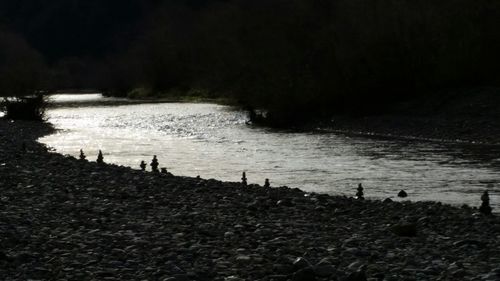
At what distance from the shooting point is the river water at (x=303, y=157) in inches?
1045

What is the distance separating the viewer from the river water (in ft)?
87.1

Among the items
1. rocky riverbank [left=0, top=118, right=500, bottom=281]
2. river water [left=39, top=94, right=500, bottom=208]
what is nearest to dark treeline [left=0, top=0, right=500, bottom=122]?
river water [left=39, top=94, right=500, bottom=208]

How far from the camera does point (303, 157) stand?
35938 millimetres

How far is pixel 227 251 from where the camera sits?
14.1 meters

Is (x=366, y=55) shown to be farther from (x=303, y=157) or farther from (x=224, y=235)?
(x=224, y=235)

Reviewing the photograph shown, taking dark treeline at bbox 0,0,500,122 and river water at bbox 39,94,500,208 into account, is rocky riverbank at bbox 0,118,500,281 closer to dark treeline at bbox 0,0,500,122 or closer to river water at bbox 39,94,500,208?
river water at bbox 39,94,500,208

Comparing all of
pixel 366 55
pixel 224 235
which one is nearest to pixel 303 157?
pixel 224 235

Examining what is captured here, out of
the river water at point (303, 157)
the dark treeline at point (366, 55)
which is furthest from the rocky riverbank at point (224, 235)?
the dark treeline at point (366, 55)

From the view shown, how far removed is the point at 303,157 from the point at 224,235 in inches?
806

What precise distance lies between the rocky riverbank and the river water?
4.72 m

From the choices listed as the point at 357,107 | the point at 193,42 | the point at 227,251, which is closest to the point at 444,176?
the point at 227,251

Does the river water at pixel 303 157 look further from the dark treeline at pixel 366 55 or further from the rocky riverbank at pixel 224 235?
the dark treeline at pixel 366 55

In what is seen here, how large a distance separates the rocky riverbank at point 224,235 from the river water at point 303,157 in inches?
186

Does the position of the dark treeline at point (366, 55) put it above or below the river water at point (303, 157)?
above
